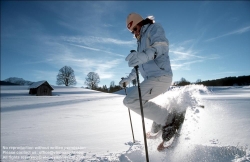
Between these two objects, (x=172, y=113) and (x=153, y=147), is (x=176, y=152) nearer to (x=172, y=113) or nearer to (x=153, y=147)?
(x=153, y=147)

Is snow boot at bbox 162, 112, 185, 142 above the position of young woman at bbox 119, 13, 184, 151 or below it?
below

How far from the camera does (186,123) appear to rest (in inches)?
127

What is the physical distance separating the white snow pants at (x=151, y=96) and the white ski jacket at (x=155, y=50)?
12cm

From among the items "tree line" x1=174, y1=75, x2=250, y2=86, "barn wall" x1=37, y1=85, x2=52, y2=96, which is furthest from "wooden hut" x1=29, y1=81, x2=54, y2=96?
"tree line" x1=174, y1=75, x2=250, y2=86

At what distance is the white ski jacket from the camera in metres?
2.52

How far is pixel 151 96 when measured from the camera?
2.91m

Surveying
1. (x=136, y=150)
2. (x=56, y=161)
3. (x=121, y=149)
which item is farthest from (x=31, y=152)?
(x=136, y=150)

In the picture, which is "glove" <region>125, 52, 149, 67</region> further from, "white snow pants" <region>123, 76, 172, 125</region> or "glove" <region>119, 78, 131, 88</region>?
"glove" <region>119, 78, 131, 88</region>

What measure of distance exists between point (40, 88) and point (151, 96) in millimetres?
35230

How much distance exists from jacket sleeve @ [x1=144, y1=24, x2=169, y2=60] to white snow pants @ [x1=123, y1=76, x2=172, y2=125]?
0.51 meters

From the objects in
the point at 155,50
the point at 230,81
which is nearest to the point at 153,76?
the point at 155,50

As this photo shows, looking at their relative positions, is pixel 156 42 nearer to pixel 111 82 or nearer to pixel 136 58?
pixel 136 58

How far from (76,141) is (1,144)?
1.51 meters

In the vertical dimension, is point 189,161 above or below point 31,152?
below
